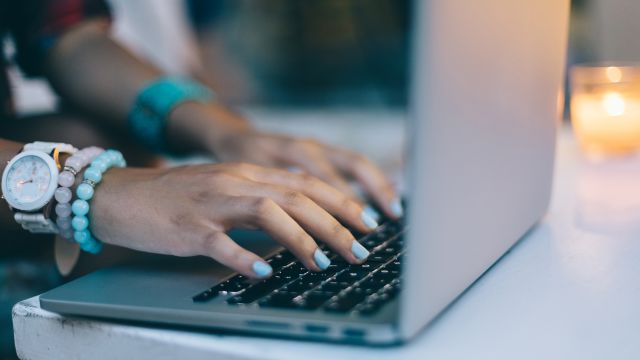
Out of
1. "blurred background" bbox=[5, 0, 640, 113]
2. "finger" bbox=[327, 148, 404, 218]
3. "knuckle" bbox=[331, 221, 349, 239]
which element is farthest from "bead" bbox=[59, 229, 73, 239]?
"blurred background" bbox=[5, 0, 640, 113]

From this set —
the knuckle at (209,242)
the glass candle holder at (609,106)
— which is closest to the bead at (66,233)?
the knuckle at (209,242)

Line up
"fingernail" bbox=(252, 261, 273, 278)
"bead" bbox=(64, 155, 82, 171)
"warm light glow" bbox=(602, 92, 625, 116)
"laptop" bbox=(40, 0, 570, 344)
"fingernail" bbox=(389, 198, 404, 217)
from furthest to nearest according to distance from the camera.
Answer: "warm light glow" bbox=(602, 92, 625, 116) → "fingernail" bbox=(389, 198, 404, 217) → "bead" bbox=(64, 155, 82, 171) → "fingernail" bbox=(252, 261, 273, 278) → "laptop" bbox=(40, 0, 570, 344)

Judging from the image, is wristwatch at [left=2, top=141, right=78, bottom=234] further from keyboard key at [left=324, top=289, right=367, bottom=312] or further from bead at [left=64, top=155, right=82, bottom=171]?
keyboard key at [left=324, top=289, right=367, bottom=312]

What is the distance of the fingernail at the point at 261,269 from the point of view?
1.68 feet

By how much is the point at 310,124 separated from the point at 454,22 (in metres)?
2.34

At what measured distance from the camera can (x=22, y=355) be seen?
1.73 feet

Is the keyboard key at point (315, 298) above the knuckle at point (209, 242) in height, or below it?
below

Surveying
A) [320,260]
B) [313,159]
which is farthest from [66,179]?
[313,159]

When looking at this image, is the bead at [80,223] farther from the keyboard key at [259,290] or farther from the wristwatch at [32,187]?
the keyboard key at [259,290]

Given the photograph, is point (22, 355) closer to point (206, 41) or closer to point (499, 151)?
point (499, 151)

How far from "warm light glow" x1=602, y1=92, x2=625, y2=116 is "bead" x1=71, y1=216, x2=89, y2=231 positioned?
855 mm

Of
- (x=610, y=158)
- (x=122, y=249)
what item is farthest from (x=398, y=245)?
(x=610, y=158)

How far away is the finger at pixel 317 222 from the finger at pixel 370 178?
0.69 ft

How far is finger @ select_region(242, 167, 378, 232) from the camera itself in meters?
0.64
